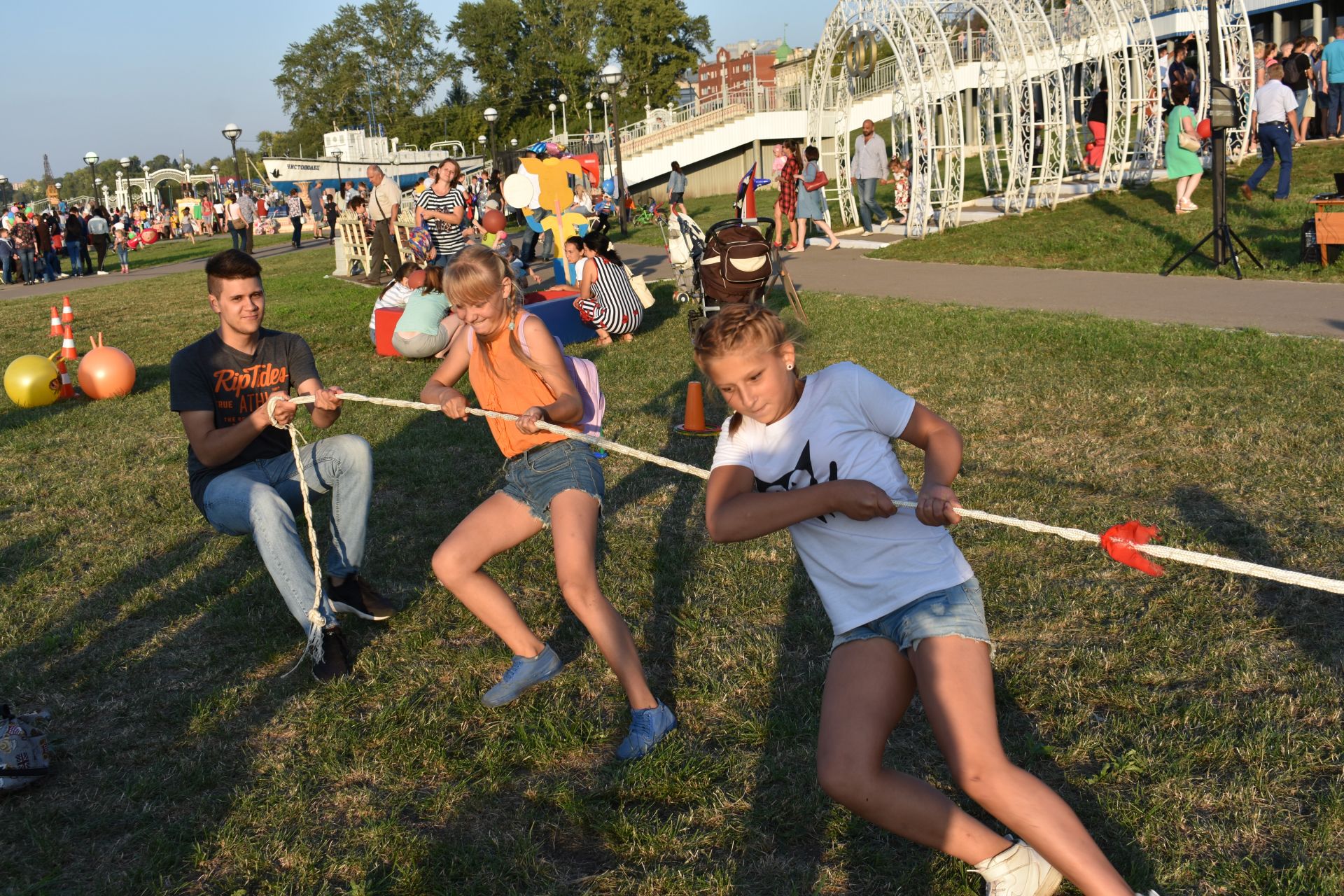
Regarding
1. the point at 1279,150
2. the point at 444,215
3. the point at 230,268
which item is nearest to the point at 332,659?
the point at 230,268

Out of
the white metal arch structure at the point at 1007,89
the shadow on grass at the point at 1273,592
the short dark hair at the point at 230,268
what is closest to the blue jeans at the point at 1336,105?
the white metal arch structure at the point at 1007,89

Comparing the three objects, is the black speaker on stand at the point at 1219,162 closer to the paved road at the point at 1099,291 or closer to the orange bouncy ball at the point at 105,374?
the paved road at the point at 1099,291

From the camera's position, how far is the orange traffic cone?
25.5ft

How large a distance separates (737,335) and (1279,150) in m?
15.9

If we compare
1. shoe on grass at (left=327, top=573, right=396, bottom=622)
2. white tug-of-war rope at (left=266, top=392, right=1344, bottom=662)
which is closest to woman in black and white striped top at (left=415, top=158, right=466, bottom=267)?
white tug-of-war rope at (left=266, top=392, right=1344, bottom=662)

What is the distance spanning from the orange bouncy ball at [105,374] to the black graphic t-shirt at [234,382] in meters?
6.58

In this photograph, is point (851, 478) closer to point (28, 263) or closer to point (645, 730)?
point (645, 730)

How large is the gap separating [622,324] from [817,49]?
11167 mm

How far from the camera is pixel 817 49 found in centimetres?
2061

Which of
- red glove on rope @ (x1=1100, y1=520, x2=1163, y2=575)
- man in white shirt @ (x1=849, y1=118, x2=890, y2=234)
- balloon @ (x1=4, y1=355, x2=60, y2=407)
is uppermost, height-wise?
man in white shirt @ (x1=849, y1=118, x2=890, y2=234)

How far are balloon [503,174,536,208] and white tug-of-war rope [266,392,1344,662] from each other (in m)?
10.1

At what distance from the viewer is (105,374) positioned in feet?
35.0

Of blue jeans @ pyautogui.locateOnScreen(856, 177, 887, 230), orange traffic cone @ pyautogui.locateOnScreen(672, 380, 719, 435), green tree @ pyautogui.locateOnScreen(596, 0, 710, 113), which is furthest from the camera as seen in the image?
green tree @ pyautogui.locateOnScreen(596, 0, 710, 113)

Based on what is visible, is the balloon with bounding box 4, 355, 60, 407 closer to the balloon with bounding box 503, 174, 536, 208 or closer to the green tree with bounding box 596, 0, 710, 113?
the balloon with bounding box 503, 174, 536, 208
